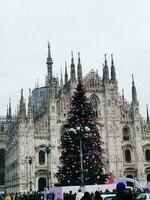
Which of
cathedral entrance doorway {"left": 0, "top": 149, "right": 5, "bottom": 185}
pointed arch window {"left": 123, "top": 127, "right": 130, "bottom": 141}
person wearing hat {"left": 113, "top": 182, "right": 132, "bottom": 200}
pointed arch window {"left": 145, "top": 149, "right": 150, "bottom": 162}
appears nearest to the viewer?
person wearing hat {"left": 113, "top": 182, "right": 132, "bottom": 200}

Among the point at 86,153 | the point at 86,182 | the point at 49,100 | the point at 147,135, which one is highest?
the point at 49,100

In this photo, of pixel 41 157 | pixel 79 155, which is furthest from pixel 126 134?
pixel 79 155

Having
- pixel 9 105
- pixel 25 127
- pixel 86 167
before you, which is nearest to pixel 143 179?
pixel 25 127

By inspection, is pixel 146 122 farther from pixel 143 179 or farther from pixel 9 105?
pixel 9 105

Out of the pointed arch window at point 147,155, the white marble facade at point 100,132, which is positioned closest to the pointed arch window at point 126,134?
the white marble facade at point 100,132

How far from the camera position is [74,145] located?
46.8 m

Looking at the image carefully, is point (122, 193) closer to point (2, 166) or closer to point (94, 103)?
point (94, 103)

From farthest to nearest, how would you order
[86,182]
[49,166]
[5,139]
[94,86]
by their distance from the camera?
[5,139]
[94,86]
[49,166]
[86,182]

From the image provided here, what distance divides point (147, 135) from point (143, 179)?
7142 mm

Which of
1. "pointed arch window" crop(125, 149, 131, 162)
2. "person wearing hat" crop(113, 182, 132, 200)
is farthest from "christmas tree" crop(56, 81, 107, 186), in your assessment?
"person wearing hat" crop(113, 182, 132, 200)

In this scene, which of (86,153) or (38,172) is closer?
(86,153)

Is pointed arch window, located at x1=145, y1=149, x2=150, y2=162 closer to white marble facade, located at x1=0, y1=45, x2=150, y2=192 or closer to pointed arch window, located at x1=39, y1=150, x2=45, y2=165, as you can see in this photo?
white marble facade, located at x1=0, y1=45, x2=150, y2=192

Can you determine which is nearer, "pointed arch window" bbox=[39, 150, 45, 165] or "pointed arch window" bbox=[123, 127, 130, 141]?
"pointed arch window" bbox=[39, 150, 45, 165]

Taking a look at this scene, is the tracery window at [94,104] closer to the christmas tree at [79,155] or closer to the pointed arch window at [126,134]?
the pointed arch window at [126,134]
